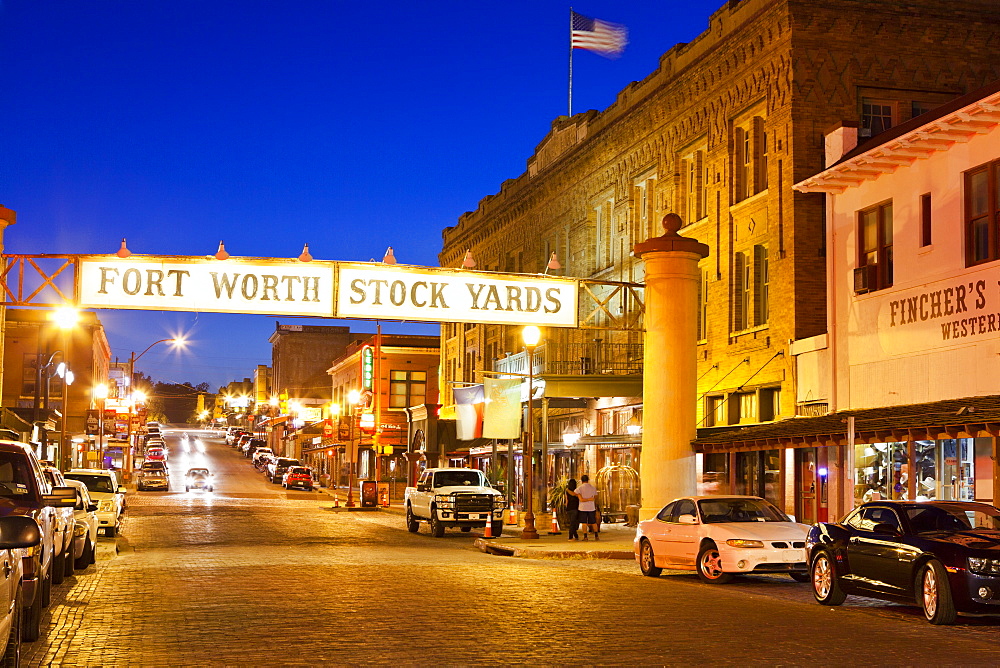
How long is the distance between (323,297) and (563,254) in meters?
24.3

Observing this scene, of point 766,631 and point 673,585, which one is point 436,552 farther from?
point 766,631

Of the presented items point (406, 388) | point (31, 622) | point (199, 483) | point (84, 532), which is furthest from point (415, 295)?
point (406, 388)

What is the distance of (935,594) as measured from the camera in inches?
562

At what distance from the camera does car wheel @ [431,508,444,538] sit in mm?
35031

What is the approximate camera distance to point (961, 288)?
23.4m

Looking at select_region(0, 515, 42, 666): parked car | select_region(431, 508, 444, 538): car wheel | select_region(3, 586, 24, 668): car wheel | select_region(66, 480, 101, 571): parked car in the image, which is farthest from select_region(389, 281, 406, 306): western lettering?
select_region(0, 515, 42, 666): parked car

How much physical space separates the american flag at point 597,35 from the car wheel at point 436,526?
15984 mm

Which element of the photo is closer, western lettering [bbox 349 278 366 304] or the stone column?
western lettering [bbox 349 278 366 304]

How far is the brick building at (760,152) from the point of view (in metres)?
30.0

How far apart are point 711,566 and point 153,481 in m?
59.0

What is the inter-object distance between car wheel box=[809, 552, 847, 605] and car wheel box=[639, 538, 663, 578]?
4677mm

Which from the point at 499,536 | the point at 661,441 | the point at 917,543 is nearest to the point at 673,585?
the point at 917,543

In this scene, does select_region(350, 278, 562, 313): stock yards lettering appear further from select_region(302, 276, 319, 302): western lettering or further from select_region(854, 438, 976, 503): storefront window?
select_region(854, 438, 976, 503): storefront window

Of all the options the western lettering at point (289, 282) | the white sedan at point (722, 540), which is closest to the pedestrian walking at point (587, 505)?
the white sedan at point (722, 540)
